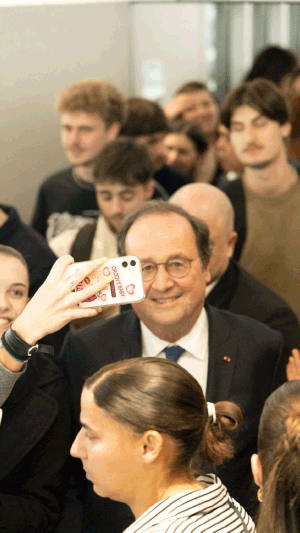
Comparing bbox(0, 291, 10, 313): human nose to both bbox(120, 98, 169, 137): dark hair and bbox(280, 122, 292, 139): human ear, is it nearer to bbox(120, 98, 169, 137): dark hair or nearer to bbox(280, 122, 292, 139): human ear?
bbox(280, 122, 292, 139): human ear

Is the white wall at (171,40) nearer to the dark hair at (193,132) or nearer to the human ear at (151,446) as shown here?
the dark hair at (193,132)

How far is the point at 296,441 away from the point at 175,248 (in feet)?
3.02

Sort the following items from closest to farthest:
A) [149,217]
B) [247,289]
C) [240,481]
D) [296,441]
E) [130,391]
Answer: [296,441] < [130,391] < [240,481] < [149,217] < [247,289]

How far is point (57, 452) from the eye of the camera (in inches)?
87.4

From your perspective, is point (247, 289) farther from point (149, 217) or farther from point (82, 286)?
point (82, 286)

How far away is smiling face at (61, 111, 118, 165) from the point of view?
4.36m

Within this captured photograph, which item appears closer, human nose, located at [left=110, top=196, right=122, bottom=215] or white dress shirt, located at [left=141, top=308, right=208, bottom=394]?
white dress shirt, located at [left=141, top=308, right=208, bottom=394]

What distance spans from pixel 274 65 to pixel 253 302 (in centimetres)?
352

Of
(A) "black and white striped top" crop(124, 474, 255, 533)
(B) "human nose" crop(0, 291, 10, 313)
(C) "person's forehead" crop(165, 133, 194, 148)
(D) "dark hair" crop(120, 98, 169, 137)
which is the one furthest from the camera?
(C) "person's forehead" crop(165, 133, 194, 148)

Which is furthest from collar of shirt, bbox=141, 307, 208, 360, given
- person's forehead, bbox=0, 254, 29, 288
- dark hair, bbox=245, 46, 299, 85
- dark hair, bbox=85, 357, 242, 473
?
dark hair, bbox=245, 46, 299, 85

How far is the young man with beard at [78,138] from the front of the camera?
4332mm

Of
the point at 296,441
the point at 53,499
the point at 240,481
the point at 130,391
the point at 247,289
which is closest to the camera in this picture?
the point at 296,441

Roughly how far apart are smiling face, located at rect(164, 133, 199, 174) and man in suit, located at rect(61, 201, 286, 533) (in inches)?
113

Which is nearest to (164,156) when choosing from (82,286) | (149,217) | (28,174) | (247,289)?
(28,174)
